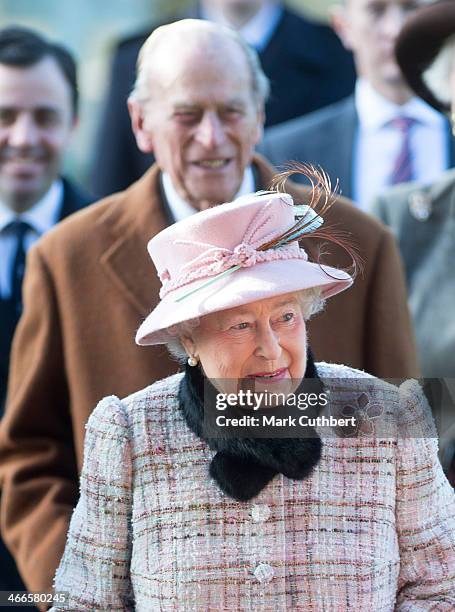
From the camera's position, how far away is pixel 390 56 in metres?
4.01

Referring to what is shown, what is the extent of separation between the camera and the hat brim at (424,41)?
3.40 m

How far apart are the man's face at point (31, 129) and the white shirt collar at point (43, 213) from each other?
0.07ft

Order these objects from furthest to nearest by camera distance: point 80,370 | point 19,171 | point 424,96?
point 19,171, point 424,96, point 80,370

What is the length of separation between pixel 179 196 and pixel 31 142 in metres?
0.89

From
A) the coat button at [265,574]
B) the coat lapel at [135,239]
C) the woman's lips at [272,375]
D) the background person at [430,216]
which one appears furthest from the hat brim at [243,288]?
the background person at [430,216]

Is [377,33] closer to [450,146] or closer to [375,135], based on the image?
[375,135]

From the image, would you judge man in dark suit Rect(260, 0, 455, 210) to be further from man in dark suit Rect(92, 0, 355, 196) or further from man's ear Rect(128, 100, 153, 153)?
man's ear Rect(128, 100, 153, 153)

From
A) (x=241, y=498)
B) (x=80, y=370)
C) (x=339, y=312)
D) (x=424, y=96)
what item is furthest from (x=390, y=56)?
(x=241, y=498)

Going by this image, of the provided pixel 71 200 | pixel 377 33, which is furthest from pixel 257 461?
pixel 377 33

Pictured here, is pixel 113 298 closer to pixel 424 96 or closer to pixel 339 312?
pixel 339 312

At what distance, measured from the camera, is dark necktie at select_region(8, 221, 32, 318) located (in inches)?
145

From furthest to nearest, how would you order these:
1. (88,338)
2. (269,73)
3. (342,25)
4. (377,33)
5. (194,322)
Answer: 1. (269,73)
2. (342,25)
3. (377,33)
4. (88,338)
5. (194,322)

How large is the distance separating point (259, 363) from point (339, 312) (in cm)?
87

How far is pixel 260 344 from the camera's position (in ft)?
7.20
